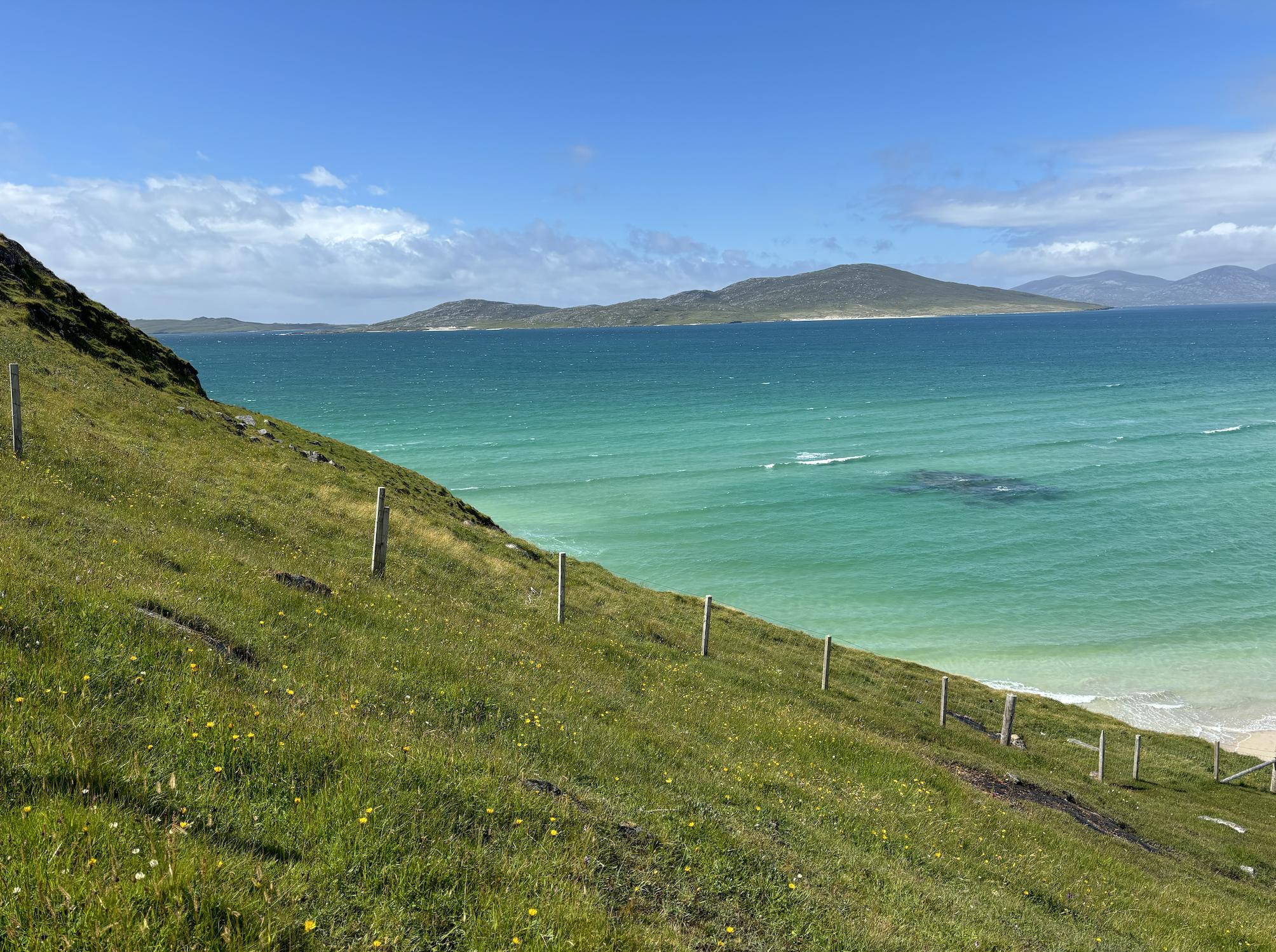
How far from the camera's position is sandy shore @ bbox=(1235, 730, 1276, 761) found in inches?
1350

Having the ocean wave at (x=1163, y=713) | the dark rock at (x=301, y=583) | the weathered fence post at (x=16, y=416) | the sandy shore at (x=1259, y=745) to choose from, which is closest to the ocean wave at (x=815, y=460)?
the ocean wave at (x=1163, y=713)

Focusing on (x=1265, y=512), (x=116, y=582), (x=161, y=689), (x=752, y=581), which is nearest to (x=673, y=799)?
(x=161, y=689)

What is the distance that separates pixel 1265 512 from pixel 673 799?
77.7 m

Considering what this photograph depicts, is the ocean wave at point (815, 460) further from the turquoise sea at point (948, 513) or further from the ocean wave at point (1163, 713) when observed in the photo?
the ocean wave at point (1163, 713)

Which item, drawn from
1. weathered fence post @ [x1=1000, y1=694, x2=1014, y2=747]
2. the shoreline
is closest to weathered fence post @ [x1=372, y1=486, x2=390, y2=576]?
weathered fence post @ [x1=1000, y1=694, x2=1014, y2=747]

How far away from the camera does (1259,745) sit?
1388 inches

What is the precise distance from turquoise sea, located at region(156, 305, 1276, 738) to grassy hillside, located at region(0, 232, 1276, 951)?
19.9 meters

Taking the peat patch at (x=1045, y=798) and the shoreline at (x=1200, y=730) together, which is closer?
the peat patch at (x=1045, y=798)

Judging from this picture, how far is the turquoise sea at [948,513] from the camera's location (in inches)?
1742

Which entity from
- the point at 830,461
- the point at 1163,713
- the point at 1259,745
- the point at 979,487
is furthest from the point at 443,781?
the point at 830,461

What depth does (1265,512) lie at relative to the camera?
65.3 meters

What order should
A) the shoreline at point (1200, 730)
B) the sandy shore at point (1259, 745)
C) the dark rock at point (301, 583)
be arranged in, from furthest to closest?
the shoreline at point (1200, 730) < the sandy shore at point (1259, 745) < the dark rock at point (301, 583)

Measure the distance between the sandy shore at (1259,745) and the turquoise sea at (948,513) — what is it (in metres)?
1.20

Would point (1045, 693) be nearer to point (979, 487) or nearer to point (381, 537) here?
point (381, 537)
